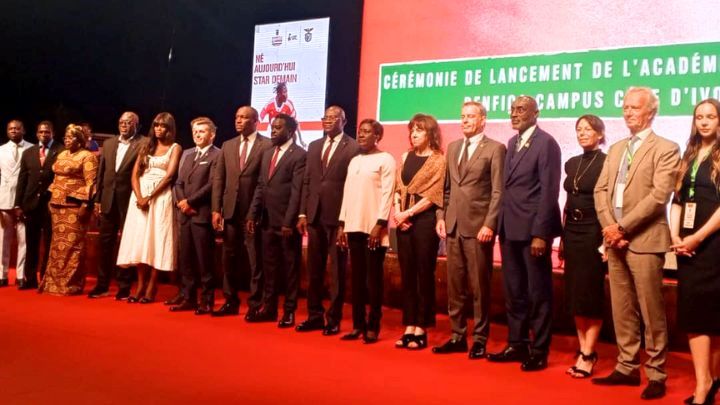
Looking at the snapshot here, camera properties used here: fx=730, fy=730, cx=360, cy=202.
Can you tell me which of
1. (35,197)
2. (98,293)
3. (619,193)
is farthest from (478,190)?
(35,197)

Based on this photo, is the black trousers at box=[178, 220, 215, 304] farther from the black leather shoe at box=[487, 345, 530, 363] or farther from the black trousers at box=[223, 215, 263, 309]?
the black leather shoe at box=[487, 345, 530, 363]

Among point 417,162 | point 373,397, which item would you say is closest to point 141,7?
point 417,162

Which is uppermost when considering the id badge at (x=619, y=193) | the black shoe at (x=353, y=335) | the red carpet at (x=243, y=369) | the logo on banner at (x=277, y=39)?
the logo on banner at (x=277, y=39)

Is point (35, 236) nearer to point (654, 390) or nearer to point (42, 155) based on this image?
point (42, 155)

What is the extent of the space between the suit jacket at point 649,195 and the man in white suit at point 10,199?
5003 millimetres

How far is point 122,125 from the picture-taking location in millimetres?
5746

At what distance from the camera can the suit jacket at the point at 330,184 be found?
4555 millimetres

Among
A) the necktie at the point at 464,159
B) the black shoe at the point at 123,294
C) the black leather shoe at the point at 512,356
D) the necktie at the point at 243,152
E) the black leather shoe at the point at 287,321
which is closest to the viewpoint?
the black leather shoe at the point at 512,356

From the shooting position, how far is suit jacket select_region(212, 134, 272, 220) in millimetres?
5031

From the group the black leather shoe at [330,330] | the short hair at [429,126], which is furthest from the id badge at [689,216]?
the black leather shoe at [330,330]

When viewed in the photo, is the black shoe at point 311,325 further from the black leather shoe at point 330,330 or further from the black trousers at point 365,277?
the black trousers at point 365,277

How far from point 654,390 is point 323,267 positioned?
7.18 ft

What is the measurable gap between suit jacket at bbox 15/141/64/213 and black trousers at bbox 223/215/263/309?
2.04 m

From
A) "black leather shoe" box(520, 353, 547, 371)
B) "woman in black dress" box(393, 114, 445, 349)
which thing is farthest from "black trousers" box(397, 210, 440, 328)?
"black leather shoe" box(520, 353, 547, 371)
